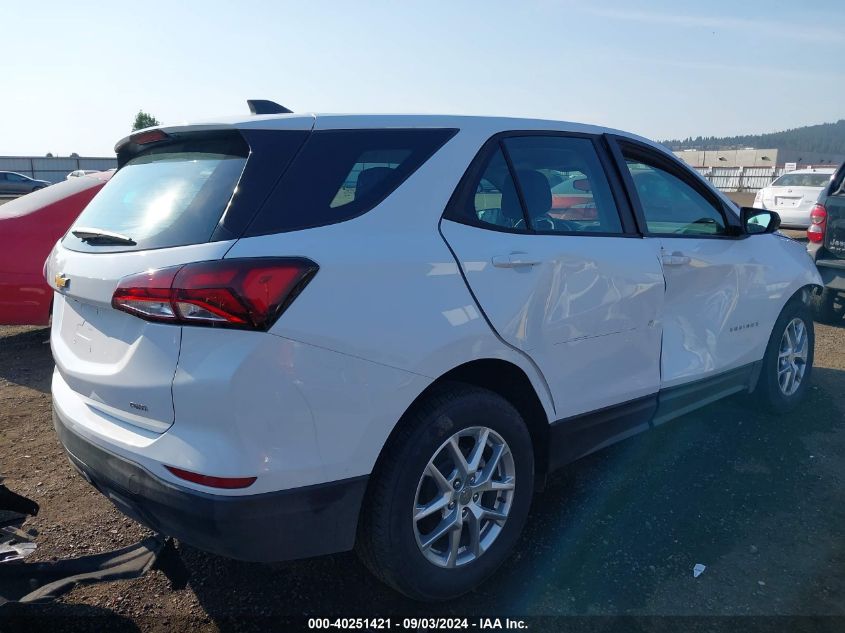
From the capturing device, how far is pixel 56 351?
265cm

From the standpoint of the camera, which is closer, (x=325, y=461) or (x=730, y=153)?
(x=325, y=461)

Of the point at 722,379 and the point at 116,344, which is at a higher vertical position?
the point at 116,344

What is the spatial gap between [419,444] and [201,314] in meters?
0.86

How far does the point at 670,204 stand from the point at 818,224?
4.29m

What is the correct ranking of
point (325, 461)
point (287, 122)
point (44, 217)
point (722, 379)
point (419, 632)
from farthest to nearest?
point (44, 217) < point (722, 379) < point (419, 632) < point (287, 122) < point (325, 461)

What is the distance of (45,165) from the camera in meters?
47.4

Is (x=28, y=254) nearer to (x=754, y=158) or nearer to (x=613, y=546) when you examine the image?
(x=613, y=546)

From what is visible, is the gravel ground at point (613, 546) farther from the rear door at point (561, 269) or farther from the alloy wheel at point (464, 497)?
the rear door at point (561, 269)

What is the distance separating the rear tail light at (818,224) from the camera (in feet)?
22.6

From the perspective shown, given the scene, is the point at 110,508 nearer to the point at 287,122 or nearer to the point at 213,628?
the point at 213,628

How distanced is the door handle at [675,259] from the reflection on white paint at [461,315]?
1393mm

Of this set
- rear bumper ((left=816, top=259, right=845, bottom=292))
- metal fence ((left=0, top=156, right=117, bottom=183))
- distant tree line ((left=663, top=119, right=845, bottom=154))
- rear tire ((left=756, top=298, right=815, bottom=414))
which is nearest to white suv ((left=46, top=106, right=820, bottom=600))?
rear tire ((left=756, top=298, right=815, bottom=414))

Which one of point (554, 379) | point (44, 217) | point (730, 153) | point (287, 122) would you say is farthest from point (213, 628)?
point (730, 153)

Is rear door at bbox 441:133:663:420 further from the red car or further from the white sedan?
the white sedan
